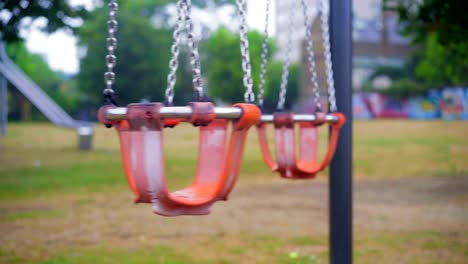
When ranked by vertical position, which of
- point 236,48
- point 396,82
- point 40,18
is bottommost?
point 396,82

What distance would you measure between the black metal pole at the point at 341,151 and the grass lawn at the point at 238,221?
973mm

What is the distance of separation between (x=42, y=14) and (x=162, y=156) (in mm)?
8600

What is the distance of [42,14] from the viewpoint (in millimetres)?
9516

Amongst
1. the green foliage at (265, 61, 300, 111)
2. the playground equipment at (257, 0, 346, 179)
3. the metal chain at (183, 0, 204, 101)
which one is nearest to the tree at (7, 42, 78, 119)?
the green foliage at (265, 61, 300, 111)

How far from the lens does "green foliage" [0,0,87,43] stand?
361 inches

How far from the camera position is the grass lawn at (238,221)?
13.7ft

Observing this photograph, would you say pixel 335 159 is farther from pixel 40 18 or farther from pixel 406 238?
pixel 40 18

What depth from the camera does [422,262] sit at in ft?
12.7

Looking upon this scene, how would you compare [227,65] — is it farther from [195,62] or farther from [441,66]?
[195,62]

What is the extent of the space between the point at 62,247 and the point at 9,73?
16027 mm

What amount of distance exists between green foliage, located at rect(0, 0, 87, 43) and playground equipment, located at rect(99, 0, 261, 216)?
766 centimetres

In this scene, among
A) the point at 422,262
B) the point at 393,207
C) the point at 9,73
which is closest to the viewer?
the point at 422,262

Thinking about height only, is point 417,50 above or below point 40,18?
below

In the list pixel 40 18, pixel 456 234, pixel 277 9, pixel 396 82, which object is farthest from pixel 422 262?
pixel 277 9
